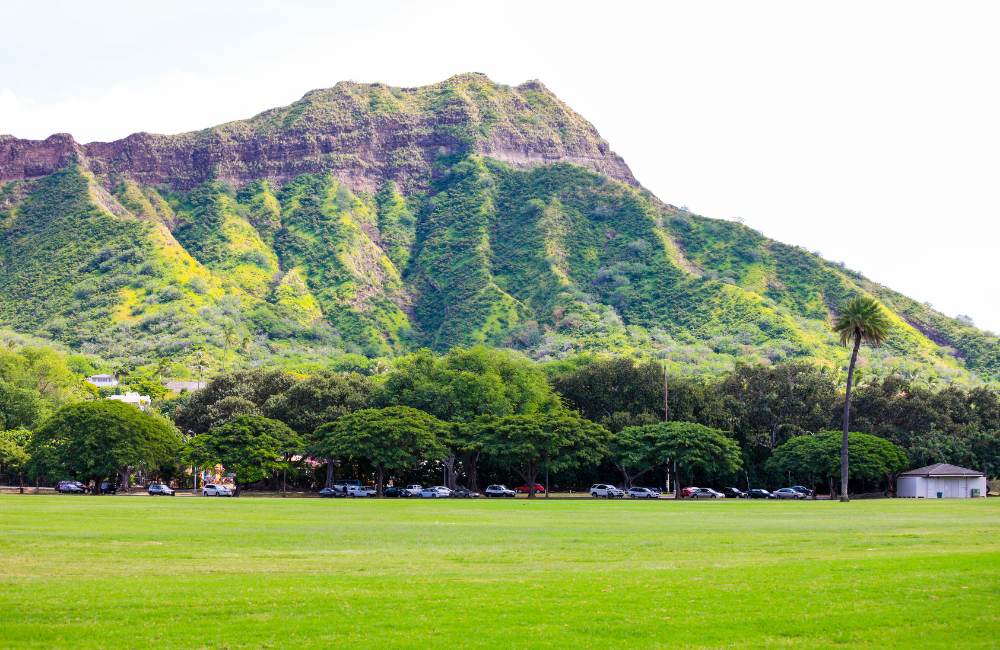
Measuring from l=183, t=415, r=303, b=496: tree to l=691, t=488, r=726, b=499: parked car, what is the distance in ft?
125

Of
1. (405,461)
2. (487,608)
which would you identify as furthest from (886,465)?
(487,608)

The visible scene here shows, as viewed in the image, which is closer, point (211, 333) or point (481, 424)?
point (481, 424)

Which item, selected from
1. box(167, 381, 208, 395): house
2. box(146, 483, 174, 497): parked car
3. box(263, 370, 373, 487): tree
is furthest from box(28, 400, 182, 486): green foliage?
box(167, 381, 208, 395): house

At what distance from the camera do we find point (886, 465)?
7819 cm

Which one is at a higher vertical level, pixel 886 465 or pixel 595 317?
pixel 595 317

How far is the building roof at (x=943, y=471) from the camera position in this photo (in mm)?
75875

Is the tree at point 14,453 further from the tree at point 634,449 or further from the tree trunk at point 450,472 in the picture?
the tree at point 634,449

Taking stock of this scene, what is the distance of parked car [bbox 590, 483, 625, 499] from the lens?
260 ft

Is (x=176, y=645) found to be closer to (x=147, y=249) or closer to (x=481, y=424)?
(x=481, y=424)

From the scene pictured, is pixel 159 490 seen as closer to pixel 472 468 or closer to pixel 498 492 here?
pixel 472 468

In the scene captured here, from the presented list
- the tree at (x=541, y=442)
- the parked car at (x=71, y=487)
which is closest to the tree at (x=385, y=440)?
the tree at (x=541, y=442)

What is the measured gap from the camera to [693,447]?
74.7m

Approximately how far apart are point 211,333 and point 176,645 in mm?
156024

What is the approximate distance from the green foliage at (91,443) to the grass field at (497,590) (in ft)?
152
